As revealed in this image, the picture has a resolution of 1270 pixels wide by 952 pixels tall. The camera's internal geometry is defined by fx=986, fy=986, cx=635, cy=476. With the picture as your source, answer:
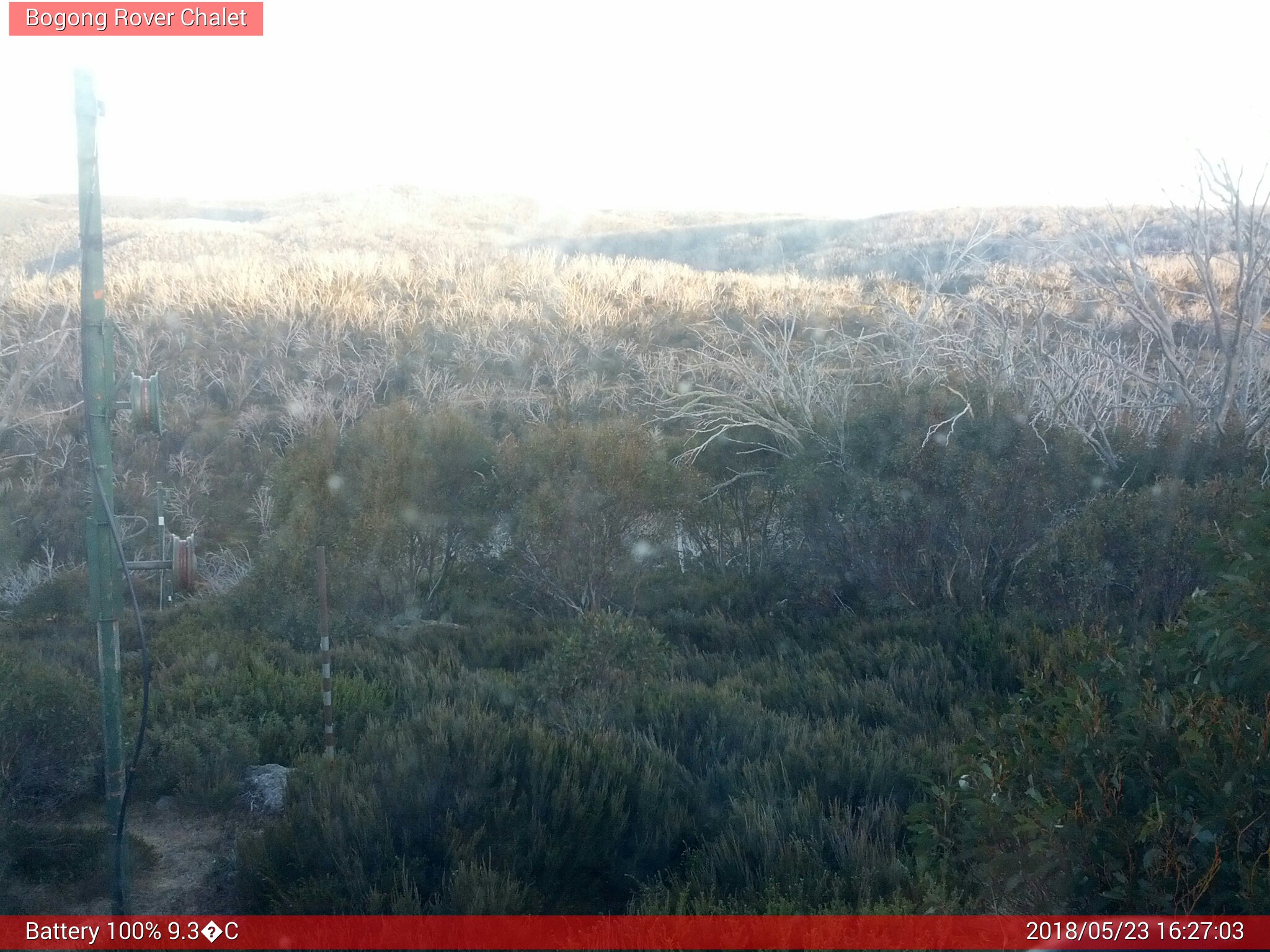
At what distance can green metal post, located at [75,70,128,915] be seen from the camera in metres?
3.95

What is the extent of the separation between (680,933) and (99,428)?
118 inches

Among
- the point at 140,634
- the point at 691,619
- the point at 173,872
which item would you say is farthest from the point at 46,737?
the point at 691,619

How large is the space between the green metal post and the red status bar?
1.74 ft

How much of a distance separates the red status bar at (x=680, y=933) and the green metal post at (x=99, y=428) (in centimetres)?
53

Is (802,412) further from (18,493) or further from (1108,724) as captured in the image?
(18,493)

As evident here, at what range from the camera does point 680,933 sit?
10.9ft

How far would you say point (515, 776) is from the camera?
4.68m

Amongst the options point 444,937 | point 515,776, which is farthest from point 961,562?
point 444,937

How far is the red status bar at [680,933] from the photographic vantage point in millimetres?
2891

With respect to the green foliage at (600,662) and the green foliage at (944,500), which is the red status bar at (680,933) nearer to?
the green foliage at (600,662)

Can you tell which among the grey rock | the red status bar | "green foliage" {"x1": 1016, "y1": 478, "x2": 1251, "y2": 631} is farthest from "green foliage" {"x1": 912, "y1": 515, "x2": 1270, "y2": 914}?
"green foliage" {"x1": 1016, "y1": 478, "x2": 1251, "y2": 631}

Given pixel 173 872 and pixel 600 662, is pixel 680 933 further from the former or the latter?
pixel 600 662

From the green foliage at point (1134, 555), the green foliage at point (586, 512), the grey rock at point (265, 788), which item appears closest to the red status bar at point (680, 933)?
the grey rock at point (265, 788)

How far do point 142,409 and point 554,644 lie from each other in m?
4.52
